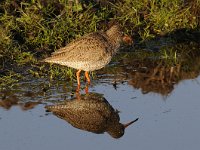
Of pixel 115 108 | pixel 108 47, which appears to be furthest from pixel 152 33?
pixel 115 108

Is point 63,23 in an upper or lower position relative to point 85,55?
upper

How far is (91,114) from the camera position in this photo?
8305 mm

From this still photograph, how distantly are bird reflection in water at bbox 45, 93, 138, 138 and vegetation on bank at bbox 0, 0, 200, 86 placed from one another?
38.7 inches

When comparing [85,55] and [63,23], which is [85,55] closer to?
[85,55]

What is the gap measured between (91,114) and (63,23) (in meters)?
2.95

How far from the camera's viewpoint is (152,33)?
1171cm

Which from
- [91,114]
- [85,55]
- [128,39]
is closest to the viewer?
[91,114]

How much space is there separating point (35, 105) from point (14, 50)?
1748 mm

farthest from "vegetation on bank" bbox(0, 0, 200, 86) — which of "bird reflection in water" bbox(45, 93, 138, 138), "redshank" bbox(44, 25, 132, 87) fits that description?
"bird reflection in water" bbox(45, 93, 138, 138)

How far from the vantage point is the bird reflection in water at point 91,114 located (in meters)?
7.88

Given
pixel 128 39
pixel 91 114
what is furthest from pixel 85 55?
pixel 128 39

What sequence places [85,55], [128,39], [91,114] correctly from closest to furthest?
[91,114] < [85,55] < [128,39]

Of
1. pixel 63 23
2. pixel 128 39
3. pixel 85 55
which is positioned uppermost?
pixel 63 23

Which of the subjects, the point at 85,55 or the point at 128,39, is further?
the point at 128,39
